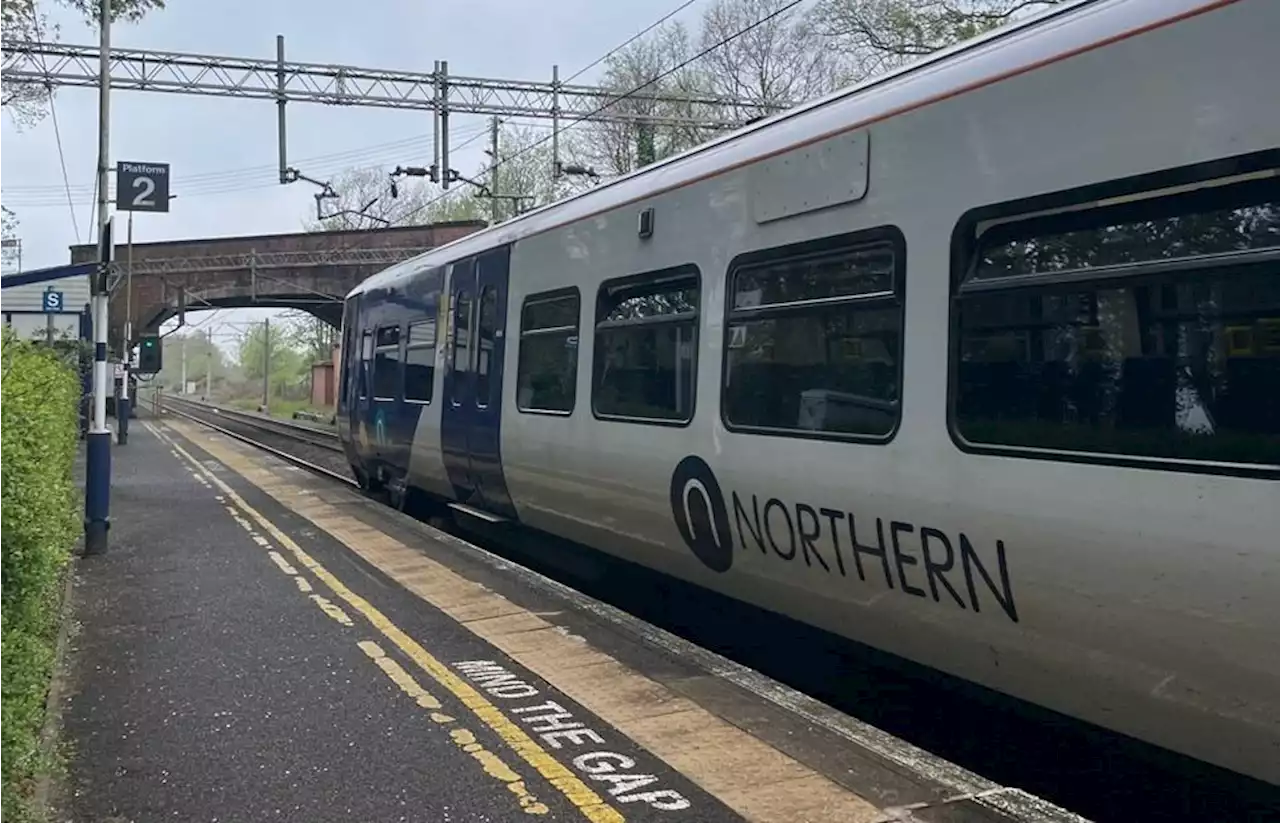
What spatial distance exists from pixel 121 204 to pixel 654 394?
7.74 meters

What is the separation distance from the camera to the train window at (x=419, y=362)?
37.9ft

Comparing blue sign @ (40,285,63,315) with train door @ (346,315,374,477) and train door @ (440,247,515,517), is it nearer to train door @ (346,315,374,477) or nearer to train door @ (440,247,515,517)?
train door @ (346,315,374,477)

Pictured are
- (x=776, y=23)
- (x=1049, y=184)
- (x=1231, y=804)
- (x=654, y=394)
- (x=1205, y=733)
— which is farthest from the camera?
(x=776, y=23)

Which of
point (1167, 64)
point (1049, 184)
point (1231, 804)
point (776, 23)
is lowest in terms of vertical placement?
point (1231, 804)

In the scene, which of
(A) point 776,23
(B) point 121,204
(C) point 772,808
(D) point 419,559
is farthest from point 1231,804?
(A) point 776,23

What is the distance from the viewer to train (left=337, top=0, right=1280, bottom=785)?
3498mm

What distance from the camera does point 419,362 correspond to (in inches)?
472

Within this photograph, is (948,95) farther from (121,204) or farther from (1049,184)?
(121,204)

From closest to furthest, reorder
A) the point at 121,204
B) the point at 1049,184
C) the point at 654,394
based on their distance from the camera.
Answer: the point at 1049,184
the point at 654,394
the point at 121,204

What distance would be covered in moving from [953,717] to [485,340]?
17.6 ft

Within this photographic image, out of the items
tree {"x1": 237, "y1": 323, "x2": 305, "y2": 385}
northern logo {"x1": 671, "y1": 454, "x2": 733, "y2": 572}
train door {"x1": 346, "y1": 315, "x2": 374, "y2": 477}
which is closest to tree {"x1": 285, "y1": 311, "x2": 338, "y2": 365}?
tree {"x1": 237, "y1": 323, "x2": 305, "y2": 385}

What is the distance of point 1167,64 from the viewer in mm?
3699

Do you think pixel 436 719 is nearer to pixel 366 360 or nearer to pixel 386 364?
pixel 386 364

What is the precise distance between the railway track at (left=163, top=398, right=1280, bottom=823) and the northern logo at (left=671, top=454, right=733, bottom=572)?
0.46 m
